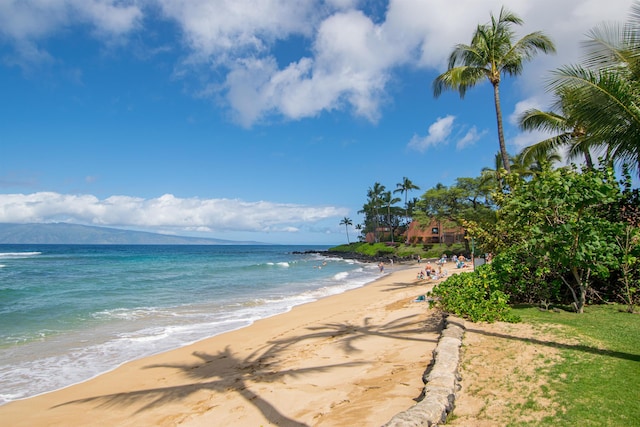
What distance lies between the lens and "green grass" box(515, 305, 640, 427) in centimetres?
Result: 350

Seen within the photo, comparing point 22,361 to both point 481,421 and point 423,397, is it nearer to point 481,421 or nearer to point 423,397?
→ point 423,397

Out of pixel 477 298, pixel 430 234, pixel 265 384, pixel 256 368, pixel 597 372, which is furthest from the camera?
pixel 430 234

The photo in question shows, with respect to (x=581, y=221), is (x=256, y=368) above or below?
below

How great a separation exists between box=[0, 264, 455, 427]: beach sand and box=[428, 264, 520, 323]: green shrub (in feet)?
2.03

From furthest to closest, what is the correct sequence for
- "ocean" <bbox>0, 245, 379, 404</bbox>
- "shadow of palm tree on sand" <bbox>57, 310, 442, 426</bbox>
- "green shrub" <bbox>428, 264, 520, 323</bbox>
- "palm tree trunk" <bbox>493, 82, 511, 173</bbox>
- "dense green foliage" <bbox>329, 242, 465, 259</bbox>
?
"dense green foliage" <bbox>329, 242, 465, 259</bbox> → "palm tree trunk" <bbox>493, 82, 511, 173</bbox> → "ocean" <bbox>0, 245, 379, 404</bbox> → "green shrub" <bbox>428, 264, 520, 323</bbox> → "shadow of palm tree on sand" <bbox>57, 310, 442, 426</bbox>

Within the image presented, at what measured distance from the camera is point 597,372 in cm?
444

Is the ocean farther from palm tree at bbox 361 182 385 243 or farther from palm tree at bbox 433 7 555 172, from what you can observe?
palm tree at bbox 361 182 385 243

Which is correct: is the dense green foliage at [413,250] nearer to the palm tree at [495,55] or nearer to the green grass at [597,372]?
the palm tree at [495,55]

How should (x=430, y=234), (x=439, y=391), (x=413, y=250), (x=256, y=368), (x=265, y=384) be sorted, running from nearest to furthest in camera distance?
(x=439, y=391), (x=265, y=384), (x=256, y=368), (x=413, y=250), (x=430, y=234)

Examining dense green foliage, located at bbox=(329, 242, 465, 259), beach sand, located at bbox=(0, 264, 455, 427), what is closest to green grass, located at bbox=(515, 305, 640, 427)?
beach sand, located at bbox=(0, 264, 455, 427)

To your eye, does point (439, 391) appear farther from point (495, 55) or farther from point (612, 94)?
point (495, 55)

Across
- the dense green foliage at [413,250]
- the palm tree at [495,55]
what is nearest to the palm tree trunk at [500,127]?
the palm tree at [495,55]

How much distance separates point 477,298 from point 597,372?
148 inches

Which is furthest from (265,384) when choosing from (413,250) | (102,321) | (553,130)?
(413,250)
